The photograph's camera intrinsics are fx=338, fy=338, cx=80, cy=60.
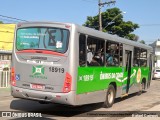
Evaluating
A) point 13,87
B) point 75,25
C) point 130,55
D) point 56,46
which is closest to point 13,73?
point 13,87

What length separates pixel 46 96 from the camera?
10297mm

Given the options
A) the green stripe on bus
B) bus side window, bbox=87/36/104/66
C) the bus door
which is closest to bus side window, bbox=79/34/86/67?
the green stripe on bus

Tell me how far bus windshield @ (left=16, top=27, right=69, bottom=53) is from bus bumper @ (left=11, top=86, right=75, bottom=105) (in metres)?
1.33

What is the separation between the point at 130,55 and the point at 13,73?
6.70 m

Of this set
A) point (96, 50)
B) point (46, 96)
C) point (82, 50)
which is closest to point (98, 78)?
point (96, 50)

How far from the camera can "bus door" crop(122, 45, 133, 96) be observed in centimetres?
1515

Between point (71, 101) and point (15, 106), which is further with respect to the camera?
point (15, 106)

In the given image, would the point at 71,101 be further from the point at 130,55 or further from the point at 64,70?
the point at 130,55

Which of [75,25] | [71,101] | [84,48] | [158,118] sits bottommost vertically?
[158,118]

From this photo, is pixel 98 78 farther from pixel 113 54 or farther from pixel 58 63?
pixel 58 63

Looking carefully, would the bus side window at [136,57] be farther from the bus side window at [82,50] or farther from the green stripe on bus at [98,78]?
the bus side window at [82,50]

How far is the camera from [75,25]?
10453 mm

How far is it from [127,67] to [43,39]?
20.0 feet

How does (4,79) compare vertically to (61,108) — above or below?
above
